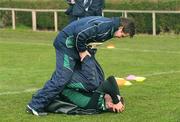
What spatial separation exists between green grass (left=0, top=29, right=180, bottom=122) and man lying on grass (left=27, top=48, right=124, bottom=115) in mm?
154

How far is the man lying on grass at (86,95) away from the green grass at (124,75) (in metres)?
0.15

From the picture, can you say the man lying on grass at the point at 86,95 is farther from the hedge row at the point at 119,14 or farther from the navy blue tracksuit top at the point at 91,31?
the hedge row at the point at 119,14

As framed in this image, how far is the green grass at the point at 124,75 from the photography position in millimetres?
8344

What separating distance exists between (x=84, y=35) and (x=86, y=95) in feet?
3.09

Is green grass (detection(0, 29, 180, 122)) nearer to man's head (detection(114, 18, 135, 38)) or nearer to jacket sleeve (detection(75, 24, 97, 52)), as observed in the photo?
jacket sleeve (detection(75, 24, 97, 52))

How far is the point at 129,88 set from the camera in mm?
10859

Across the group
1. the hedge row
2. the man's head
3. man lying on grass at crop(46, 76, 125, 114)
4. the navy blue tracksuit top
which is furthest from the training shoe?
the hedge row

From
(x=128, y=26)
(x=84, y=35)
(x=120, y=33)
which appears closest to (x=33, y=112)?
(x=84, y=35)

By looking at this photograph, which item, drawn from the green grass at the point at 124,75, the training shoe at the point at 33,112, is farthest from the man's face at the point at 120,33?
the training shoe at the point at 33,112

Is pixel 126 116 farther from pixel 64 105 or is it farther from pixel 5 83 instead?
pixel 5 83

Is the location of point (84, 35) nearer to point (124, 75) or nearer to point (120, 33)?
point (120, 33)

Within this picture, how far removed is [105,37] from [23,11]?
26.1 metres

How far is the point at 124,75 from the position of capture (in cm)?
1279

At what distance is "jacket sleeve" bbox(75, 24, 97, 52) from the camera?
8.18m
